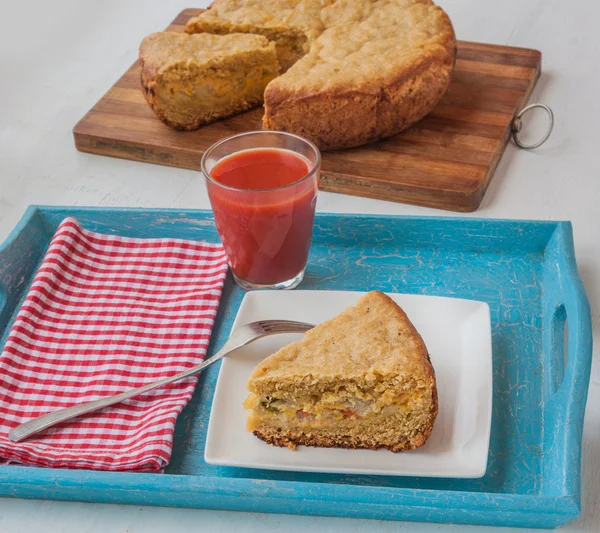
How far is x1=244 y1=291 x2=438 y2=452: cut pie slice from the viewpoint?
172 cm

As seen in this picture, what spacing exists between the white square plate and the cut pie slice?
0.11 ft

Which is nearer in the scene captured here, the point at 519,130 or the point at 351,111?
the point at 351,111

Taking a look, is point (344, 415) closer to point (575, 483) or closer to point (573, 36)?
point (575, 483)

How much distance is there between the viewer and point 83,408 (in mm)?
1838

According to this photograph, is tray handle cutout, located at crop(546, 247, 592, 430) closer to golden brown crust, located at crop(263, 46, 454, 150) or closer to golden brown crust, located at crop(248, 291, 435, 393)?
golden brown crust, located at crop(248, 291, 435, 393)

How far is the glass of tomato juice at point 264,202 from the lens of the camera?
210 cm

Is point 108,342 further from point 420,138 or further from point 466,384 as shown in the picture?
point 420,138

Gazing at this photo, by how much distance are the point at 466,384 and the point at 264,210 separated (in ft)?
2.12

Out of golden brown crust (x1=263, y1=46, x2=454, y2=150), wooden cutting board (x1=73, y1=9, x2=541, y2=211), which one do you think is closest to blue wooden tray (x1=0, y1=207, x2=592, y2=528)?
wooden cutting board (x1=73, y1=9, x2=541, y2=211)

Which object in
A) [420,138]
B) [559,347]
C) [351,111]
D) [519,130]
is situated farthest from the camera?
[519,130]

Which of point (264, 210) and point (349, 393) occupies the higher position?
point (264, 210)

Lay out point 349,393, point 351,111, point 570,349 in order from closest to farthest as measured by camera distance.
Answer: point 349,393 < point 570,349 < point 351,111

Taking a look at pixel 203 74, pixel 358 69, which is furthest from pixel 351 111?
pixel 203 74

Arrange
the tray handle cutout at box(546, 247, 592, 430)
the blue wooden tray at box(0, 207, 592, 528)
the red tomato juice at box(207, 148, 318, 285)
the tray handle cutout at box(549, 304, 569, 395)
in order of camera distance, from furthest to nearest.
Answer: the red tomato juice at box(207, 148, 318, 285) < the tray handle cutout at box(549, 304, 569, 395) < the tray handle cutout at box(546, 247, 592, 430) < the blue wooden tray at box(0, 207, 592, 528)
